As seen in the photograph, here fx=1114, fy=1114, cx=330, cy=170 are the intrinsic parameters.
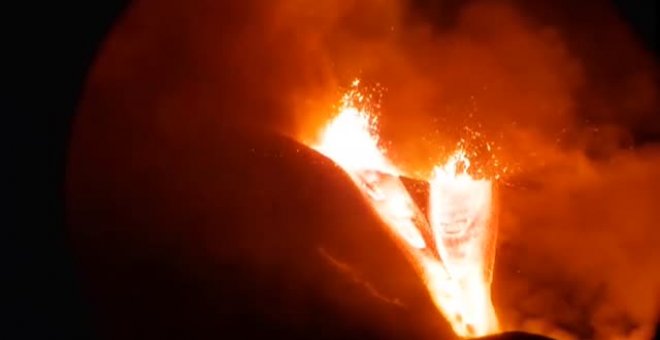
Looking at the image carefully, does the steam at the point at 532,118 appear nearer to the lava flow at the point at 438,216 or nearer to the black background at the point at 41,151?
the lava flow at the point at 438,216

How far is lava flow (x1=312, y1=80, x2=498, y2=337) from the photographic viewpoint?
2.35 metres

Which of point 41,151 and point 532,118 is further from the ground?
point 532,118

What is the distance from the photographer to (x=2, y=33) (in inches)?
87.0

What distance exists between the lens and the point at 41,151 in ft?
7.22

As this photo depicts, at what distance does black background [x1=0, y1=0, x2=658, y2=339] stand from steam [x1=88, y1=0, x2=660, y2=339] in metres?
0.44

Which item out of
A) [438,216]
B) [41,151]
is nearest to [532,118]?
[438,216]

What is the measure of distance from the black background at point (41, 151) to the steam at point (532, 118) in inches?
17.3

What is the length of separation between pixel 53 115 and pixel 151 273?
0.37 m

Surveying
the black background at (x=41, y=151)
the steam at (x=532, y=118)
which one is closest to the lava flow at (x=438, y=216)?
the steam at (x=532, y=118)

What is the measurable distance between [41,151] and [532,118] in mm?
1072

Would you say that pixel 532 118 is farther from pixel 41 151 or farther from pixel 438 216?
pixel 41 151

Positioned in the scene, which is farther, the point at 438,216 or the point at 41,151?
the point at 438,216

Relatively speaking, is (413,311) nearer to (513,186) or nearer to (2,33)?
(513,186)

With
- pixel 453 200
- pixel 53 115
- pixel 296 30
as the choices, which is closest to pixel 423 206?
pixel 453 200
